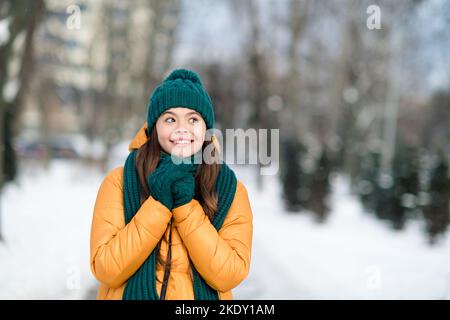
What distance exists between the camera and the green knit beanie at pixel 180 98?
6.87ft

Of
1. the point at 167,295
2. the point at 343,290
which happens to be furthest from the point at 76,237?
the point at 167,295

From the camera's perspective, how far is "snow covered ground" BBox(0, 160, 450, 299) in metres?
6.04

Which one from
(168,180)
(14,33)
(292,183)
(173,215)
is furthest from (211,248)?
(292,183)

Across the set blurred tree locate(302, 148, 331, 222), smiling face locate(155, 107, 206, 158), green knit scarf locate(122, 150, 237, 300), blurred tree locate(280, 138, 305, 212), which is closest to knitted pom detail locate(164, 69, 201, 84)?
smiling face locate(155, 107, 206, 158)

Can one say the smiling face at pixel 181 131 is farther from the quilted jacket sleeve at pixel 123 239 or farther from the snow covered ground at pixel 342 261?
the snow covered ground at pixel 342 261

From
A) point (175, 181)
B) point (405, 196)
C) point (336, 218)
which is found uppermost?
point (175, 181)

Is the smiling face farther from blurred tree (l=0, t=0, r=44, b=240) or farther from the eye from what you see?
blurred tree (l=0, t=0, r=44, b=240)

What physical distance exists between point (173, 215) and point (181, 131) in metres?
0.33

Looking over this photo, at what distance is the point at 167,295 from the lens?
2053 millimetres

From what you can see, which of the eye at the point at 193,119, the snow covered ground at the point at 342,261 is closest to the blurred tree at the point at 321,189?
the snow covered ground at the point at 342,261

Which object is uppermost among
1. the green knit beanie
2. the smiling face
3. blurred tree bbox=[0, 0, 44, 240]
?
blurred tree bbox=[0, 0, 44, 240]

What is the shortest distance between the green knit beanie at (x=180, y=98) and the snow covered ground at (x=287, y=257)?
150 inches
